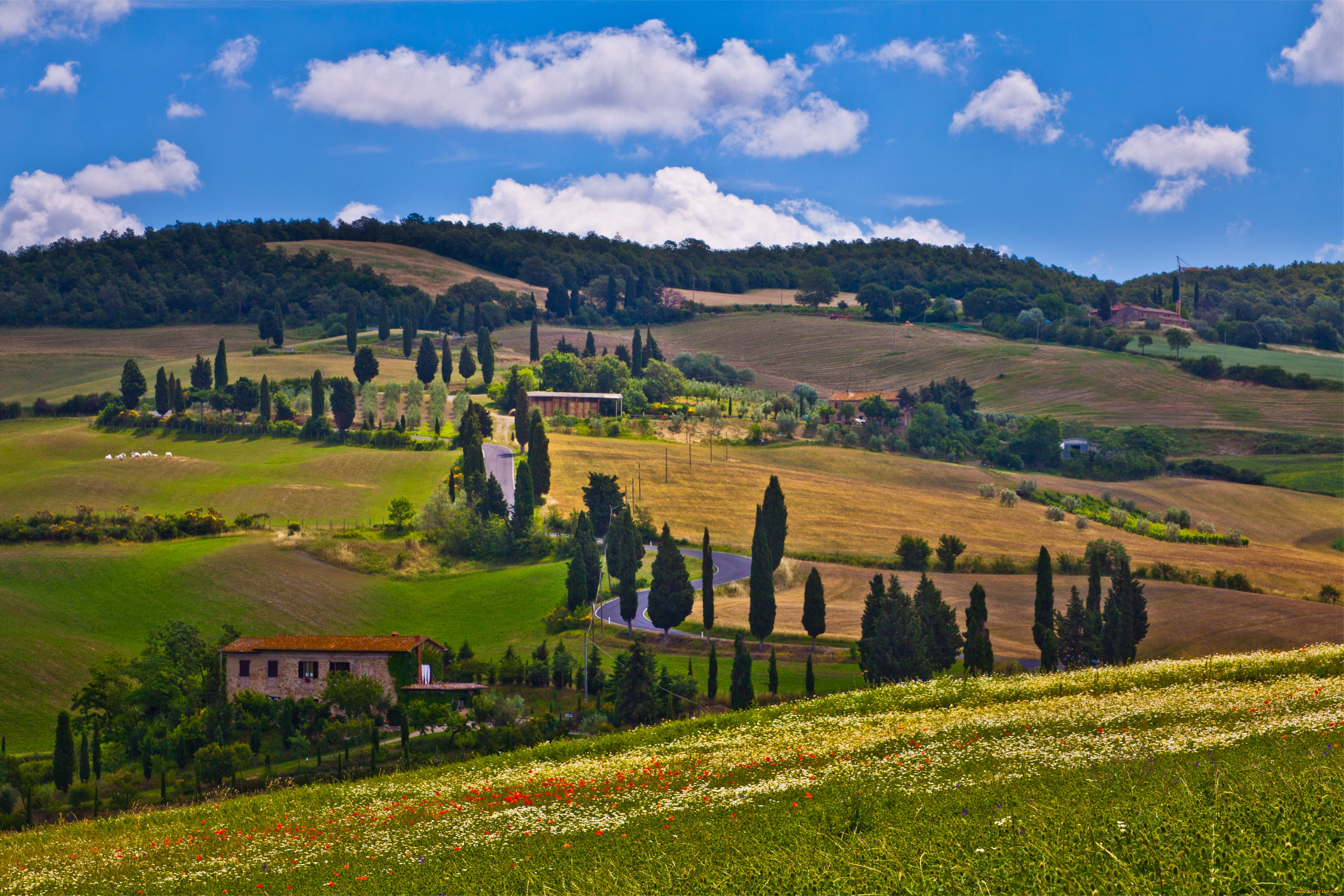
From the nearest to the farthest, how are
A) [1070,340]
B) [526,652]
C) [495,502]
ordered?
1. [526,652]
2. [495,502]
3. [1070,340]

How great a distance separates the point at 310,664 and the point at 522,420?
212 feet

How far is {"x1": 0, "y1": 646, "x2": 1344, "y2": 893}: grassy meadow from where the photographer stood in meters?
8.58

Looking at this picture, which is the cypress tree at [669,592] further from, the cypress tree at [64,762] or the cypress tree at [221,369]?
the cypress tree at [221,369]

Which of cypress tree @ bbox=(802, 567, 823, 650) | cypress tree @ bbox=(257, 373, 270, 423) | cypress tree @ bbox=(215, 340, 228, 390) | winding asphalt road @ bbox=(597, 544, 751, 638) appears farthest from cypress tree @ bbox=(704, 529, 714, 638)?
cypress tree @ bbox=(215, 340, 228, 390)

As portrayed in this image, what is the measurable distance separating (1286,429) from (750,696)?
4733 inches

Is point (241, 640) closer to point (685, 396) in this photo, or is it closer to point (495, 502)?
point (495, 502)

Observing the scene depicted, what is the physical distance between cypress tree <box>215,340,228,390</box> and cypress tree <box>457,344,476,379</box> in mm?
32958

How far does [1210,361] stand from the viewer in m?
168

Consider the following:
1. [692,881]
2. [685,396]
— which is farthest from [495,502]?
[692,881]

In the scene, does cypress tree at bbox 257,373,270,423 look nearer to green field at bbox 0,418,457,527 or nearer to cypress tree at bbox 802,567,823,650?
green field at bbox 0,418,457,527

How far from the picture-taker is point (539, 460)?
106 metres

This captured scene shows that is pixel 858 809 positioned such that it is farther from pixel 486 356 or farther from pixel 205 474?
pixel 486 356

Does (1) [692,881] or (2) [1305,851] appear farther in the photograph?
(1) [692,881]

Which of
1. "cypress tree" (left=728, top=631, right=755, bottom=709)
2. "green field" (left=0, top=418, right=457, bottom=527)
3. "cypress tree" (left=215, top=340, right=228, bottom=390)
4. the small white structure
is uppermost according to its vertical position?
"cypress tree" (left=215, top=340, right=228, bottom=390)
